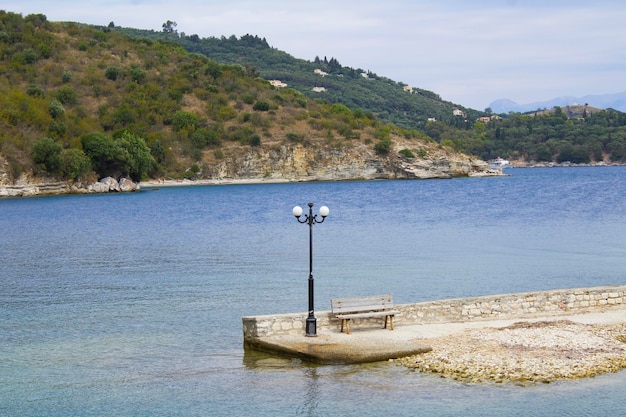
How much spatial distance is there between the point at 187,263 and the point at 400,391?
2051cm

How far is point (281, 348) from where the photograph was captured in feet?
58.6

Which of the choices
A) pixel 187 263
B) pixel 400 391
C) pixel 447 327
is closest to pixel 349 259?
pixel 187 263

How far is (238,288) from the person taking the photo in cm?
2798

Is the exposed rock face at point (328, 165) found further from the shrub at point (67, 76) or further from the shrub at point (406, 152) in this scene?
the shrub at point (67, 76)

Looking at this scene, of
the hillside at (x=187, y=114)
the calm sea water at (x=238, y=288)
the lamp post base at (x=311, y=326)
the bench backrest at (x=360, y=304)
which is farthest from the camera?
the hillside at (x=187, y=114)

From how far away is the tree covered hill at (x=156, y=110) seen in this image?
100 m

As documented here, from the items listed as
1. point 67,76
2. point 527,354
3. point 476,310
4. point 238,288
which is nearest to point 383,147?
point 67,76

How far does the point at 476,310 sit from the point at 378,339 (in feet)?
10.2

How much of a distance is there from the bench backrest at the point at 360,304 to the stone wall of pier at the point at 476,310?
29 centimetres

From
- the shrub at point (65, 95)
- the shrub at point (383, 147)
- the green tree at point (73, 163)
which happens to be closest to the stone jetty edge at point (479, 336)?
the green tree at point (73, 163)

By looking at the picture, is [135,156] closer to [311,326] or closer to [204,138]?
[204,138]

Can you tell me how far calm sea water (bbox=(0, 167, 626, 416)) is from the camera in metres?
15.1

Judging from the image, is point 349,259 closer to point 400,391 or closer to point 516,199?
point 400,391

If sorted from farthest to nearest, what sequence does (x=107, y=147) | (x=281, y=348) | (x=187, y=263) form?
(x=107, y=147) < (x=187, y=263) < (x=281, y=348)
